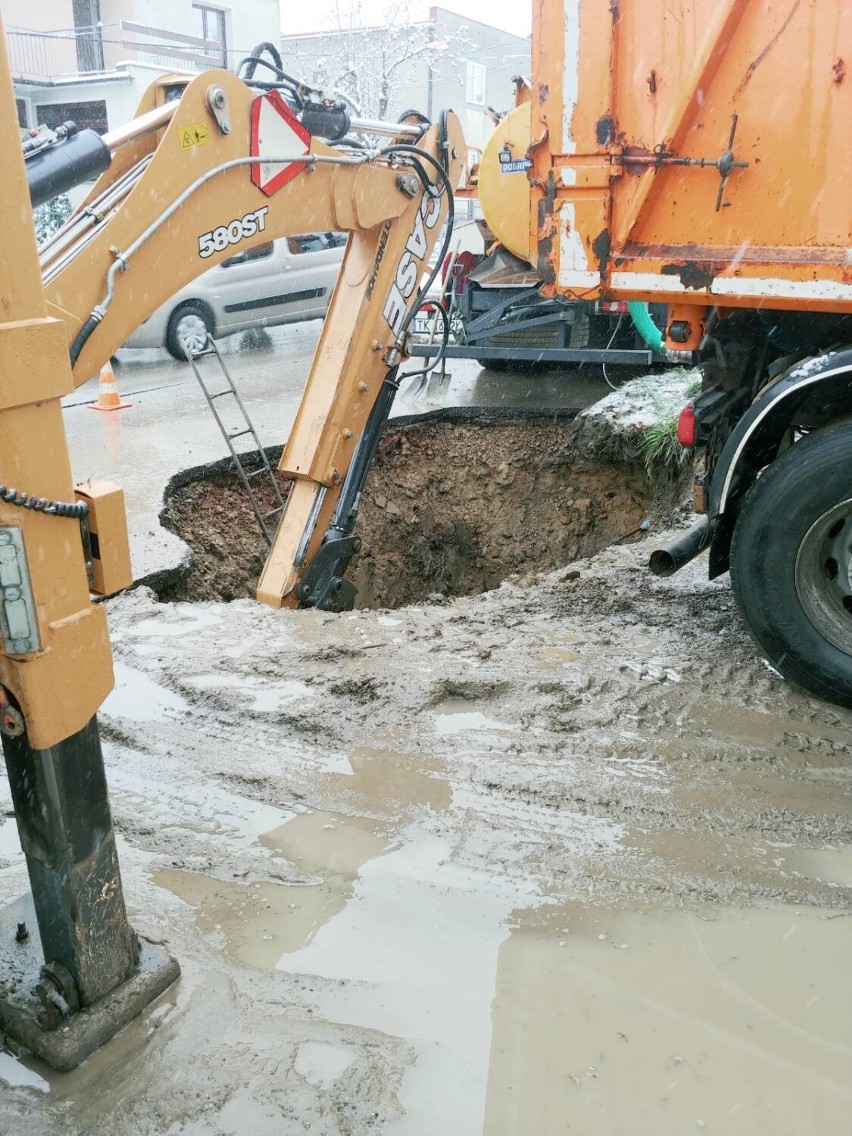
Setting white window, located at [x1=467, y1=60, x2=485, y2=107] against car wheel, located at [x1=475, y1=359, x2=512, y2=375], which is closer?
car wheel, located at [x1=475, y1=359, x2=512, y2=375]

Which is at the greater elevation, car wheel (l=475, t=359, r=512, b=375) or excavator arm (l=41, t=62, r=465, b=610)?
excavator arm (l=41, t=62, r=465, b=610)

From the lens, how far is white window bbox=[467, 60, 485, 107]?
108ft

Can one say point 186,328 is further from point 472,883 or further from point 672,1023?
point 672,1023

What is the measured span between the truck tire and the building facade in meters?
21.6

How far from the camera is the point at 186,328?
1244 cm

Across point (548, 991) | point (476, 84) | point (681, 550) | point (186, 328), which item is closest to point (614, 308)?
point (681, 550)

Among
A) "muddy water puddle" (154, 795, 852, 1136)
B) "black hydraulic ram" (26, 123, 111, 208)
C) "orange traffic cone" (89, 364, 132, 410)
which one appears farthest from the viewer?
"orange traffic cone" (89, 364, 132, 410)

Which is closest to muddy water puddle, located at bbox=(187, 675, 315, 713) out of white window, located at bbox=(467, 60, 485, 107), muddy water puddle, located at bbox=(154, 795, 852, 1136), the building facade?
muddy water puddle, located at bbox=(154, 795, 852, 1136)

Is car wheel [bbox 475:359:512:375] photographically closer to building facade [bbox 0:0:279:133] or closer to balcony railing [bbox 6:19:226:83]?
building facade [bbox 0:0:279:133]

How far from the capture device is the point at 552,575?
18.4 feet

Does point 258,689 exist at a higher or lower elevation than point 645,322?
lower

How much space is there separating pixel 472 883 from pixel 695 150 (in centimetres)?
280

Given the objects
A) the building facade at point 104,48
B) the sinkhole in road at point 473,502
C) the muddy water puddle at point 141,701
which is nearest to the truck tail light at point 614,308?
the sinkhole in road at point 473,502

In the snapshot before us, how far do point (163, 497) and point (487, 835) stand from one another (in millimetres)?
4213
